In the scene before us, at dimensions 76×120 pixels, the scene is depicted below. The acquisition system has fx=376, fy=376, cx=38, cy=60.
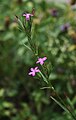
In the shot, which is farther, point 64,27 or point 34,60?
point 64,27

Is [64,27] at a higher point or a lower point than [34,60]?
higher

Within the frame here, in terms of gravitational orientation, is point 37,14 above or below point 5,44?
above

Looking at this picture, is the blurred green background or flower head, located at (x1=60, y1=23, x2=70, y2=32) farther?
flower head, located at (x1=60, y1=23, x2=70, y2=32)

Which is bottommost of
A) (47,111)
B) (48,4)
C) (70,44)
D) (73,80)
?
(47,111)

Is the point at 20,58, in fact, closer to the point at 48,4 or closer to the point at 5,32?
the point at 5,32

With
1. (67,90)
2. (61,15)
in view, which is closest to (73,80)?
(67,90)

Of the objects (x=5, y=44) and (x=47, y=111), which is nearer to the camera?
(x=47, y=111)

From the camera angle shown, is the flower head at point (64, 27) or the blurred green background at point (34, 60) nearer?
the blurred green background at point (34, 60)

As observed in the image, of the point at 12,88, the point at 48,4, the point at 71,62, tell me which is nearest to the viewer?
the point at 71,62
